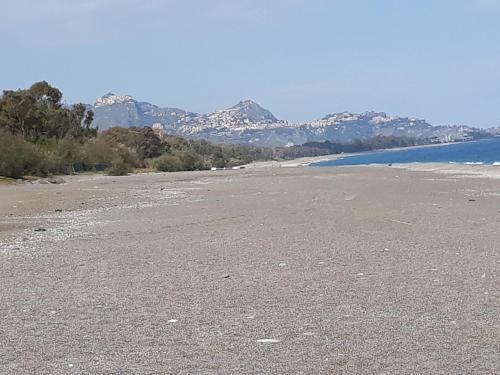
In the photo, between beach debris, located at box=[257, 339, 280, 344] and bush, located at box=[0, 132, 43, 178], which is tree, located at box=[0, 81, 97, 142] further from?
beach debris, located at box=[257, 339, 280, 344]

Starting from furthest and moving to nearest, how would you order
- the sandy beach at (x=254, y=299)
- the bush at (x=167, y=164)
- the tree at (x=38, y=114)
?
1. the bush at (x=167, y=164)
2. the tree at (x=38, y=114)
3. the sandy beach at (x=254, y=299)

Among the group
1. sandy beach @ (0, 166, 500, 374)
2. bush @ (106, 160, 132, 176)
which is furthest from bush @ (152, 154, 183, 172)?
sandy beach @ (0, 166, 500, 374)

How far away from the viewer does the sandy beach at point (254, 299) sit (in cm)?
604

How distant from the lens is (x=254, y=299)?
28.2ft

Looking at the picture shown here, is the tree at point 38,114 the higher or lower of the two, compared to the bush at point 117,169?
higher

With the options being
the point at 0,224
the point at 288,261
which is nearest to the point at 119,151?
the point at 0,224

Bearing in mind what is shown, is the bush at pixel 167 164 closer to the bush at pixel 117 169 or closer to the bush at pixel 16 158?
the bush at pixel 117 169

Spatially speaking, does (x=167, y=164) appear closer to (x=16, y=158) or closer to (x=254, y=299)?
(x=16, y=158)

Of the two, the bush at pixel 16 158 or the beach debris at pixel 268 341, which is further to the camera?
the bush at pixel 16 158

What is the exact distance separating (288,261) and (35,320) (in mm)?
5020

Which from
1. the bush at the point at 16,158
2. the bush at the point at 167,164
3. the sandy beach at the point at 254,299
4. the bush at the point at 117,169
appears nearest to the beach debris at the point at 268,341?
the sandy beach at the point at 254,299

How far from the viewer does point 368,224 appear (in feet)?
58.4

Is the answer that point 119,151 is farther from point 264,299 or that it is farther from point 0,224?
point 264,299

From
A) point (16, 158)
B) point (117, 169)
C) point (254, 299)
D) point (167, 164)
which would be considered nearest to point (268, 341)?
point (254, 299)
